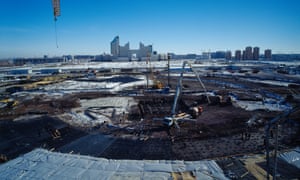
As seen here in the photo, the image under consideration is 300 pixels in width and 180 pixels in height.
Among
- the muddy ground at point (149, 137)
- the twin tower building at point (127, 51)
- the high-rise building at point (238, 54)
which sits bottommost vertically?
the muddy ground at point (149, 137)

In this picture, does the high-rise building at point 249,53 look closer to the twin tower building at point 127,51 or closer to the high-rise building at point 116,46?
the twin tower building at point 127,51

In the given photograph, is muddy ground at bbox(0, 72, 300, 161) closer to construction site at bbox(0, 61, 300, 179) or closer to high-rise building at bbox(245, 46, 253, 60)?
construction site at bbox(0, 61, 300, 179)

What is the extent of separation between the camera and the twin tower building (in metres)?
139

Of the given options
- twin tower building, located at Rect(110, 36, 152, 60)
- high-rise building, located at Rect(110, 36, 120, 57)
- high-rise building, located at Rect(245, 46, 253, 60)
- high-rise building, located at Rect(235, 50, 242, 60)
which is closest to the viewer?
high-rise building, located at Rect(245, 46, 253, 60)

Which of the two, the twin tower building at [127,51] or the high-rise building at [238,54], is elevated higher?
the twin tower building at [127,51]

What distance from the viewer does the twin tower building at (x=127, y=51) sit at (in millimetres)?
138637

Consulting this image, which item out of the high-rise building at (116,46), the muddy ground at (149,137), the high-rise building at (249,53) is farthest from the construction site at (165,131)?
the high-rise building at (116,46)

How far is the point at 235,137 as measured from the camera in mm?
11977

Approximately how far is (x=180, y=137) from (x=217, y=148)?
247 cm

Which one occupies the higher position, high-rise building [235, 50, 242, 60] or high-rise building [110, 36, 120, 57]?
high-rise building [110, 36, 120, 57]

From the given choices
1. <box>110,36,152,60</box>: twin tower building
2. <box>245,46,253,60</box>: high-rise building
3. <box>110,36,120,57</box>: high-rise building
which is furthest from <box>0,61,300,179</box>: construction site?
<box>110,36,120,57</box>: high-rise building

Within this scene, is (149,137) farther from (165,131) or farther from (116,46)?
(116,46)

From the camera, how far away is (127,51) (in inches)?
5743

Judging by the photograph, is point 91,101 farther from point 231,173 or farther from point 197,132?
point 231,173
